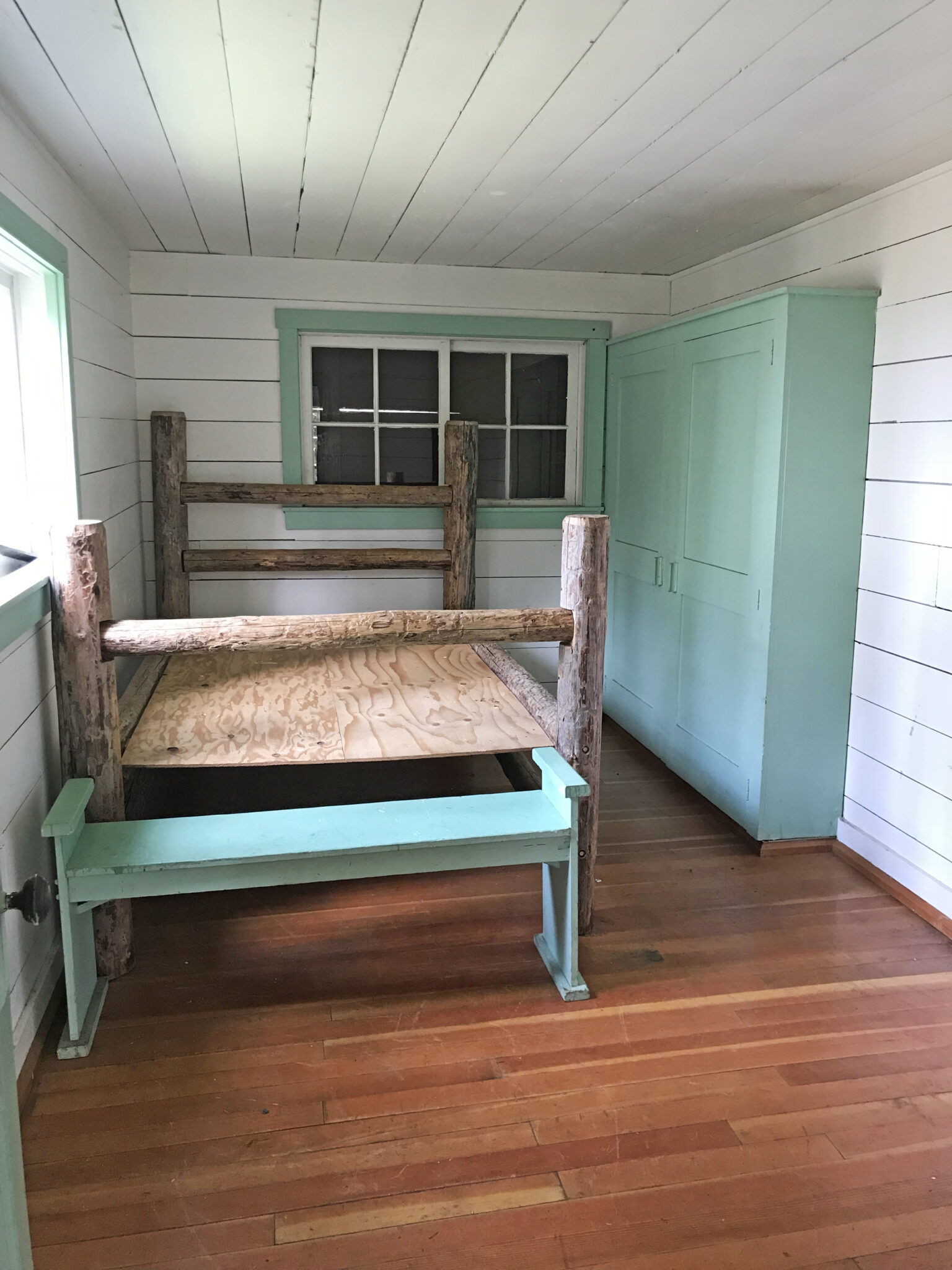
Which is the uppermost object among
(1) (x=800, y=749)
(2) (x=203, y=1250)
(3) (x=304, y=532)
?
(3) (x=304, y=532)

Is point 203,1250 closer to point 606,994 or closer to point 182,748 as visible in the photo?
point 606,994

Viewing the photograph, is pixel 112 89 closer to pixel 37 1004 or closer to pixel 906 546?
pixel 37 1004

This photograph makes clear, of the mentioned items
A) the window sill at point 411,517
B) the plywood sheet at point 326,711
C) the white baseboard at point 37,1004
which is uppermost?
the window sill at point 411,517

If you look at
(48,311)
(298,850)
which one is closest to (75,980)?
(298,850)

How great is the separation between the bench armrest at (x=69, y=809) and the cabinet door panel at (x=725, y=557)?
7.35 ft

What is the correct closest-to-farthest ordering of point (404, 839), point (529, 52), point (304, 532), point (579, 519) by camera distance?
point (529, 52)
point (404, 839)
point (579, 519)
point (304, 532)

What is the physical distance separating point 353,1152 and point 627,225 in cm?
331

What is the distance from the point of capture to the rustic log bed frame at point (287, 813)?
225 centimetres

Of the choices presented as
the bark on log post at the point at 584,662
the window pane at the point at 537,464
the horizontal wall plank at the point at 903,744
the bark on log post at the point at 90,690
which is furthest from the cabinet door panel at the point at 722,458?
the bark on log post at the point at 90,690

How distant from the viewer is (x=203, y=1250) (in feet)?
5.49

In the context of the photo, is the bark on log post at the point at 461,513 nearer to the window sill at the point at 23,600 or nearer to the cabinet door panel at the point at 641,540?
the cabinet door panel at the point at 641,540

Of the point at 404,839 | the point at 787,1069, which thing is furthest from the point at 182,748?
the point at 787,1069

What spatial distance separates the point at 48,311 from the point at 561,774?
200 cm

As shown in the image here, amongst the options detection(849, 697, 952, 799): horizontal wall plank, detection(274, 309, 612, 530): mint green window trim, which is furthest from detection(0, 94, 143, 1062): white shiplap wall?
detection(849, 697, 952, 799): horizontal wall plank
